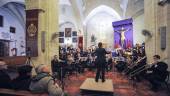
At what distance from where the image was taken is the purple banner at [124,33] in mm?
16422

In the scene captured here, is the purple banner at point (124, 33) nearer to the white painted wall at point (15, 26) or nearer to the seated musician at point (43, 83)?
the white painted wall at point (15, 26)

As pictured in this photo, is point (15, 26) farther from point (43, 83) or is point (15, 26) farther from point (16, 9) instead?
point (43, 83)

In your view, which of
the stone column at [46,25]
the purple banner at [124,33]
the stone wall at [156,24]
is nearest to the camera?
the stone wall at [156,24]

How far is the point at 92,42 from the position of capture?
23609 millimetres

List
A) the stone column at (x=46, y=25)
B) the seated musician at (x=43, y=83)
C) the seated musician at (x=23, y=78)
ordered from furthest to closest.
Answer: the stone column at (x=46, y=25)
the seated musician at (x=23, y=78)
the seated musician at (x=43, y=83)

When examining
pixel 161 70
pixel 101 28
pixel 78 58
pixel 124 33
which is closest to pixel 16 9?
pixel 101 28

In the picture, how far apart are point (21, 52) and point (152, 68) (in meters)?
17.9

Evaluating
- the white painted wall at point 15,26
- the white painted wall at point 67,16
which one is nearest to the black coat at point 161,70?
the white painted wall at point 15,26

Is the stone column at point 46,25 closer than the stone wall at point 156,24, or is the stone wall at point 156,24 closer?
the stone wall at point 156,24

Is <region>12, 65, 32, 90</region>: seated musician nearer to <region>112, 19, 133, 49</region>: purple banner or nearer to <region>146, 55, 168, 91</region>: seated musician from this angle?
<region>146, 55, 168, 91</region>: seated musician

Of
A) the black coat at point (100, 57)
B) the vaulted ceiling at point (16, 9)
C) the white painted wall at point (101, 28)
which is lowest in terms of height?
the black coat at point (100, 57)

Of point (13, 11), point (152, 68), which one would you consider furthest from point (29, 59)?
point (13, 11)

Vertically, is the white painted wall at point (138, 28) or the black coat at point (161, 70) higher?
the white painted wall at point (138, 28)

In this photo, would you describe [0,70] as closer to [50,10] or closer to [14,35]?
[50,10]
